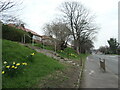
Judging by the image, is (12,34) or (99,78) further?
(12,34)

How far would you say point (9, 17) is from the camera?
193 inches

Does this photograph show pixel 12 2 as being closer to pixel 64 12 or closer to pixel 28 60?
pixel 28 60

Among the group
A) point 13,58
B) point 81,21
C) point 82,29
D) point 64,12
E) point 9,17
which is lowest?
point 13,58

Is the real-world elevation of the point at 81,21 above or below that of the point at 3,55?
above

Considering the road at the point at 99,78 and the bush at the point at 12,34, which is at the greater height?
the bush at the point at 12,34

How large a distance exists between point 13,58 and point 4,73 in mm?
2069

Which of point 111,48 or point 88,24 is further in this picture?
point 111,48

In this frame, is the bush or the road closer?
the road

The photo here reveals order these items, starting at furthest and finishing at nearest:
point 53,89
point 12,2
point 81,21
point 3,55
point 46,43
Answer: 1. point 81,21
2. point 46,43
3. point 3,55
4. point 12,2
5. point 53,89

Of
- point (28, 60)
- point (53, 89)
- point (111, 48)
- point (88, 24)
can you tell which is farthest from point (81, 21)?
point (111, 48)

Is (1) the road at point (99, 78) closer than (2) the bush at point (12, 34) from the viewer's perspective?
Yes

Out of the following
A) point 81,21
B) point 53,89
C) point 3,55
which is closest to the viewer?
point 53,89

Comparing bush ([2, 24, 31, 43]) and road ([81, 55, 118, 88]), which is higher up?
bush ([2, 24, 31, 43])

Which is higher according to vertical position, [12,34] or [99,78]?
[12,34]
